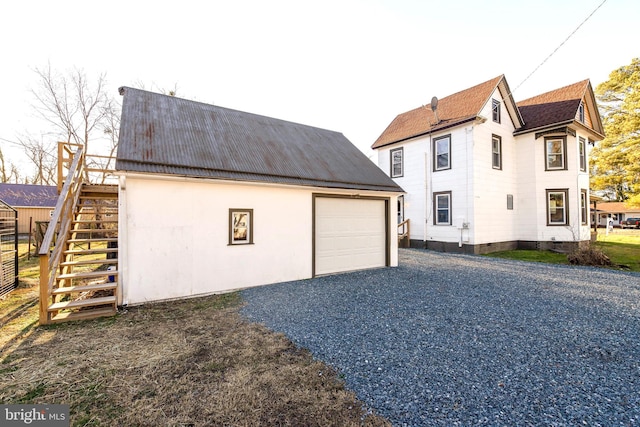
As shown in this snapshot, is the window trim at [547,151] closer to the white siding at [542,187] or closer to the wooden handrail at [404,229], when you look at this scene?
the white siding at [542,187]

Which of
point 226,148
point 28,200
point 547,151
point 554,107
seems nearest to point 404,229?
point 547,151

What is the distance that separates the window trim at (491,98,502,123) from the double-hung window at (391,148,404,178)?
4614mm

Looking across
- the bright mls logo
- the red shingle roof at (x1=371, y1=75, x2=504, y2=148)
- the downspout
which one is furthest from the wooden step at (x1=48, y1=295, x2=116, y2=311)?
the red shingle roof at (x1=371, y1=75, x2=504, y2=148)

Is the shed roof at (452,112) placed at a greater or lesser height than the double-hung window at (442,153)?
greater

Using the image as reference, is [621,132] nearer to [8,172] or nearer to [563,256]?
[563,256]

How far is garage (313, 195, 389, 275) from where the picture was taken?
835cm

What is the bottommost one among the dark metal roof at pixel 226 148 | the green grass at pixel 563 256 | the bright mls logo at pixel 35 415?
the bright mls logo at pixel 35 415

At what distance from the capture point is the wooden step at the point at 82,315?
4891mm

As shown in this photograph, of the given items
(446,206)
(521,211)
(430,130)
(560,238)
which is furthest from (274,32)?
(560,238)

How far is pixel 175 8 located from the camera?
8.63 m

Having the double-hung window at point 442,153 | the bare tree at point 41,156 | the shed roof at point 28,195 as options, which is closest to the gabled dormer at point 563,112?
the double-hung window at point 442,153

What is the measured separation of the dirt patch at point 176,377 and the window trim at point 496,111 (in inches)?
569

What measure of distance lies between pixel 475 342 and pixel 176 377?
387 cm

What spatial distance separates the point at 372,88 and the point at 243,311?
44.6 ft
